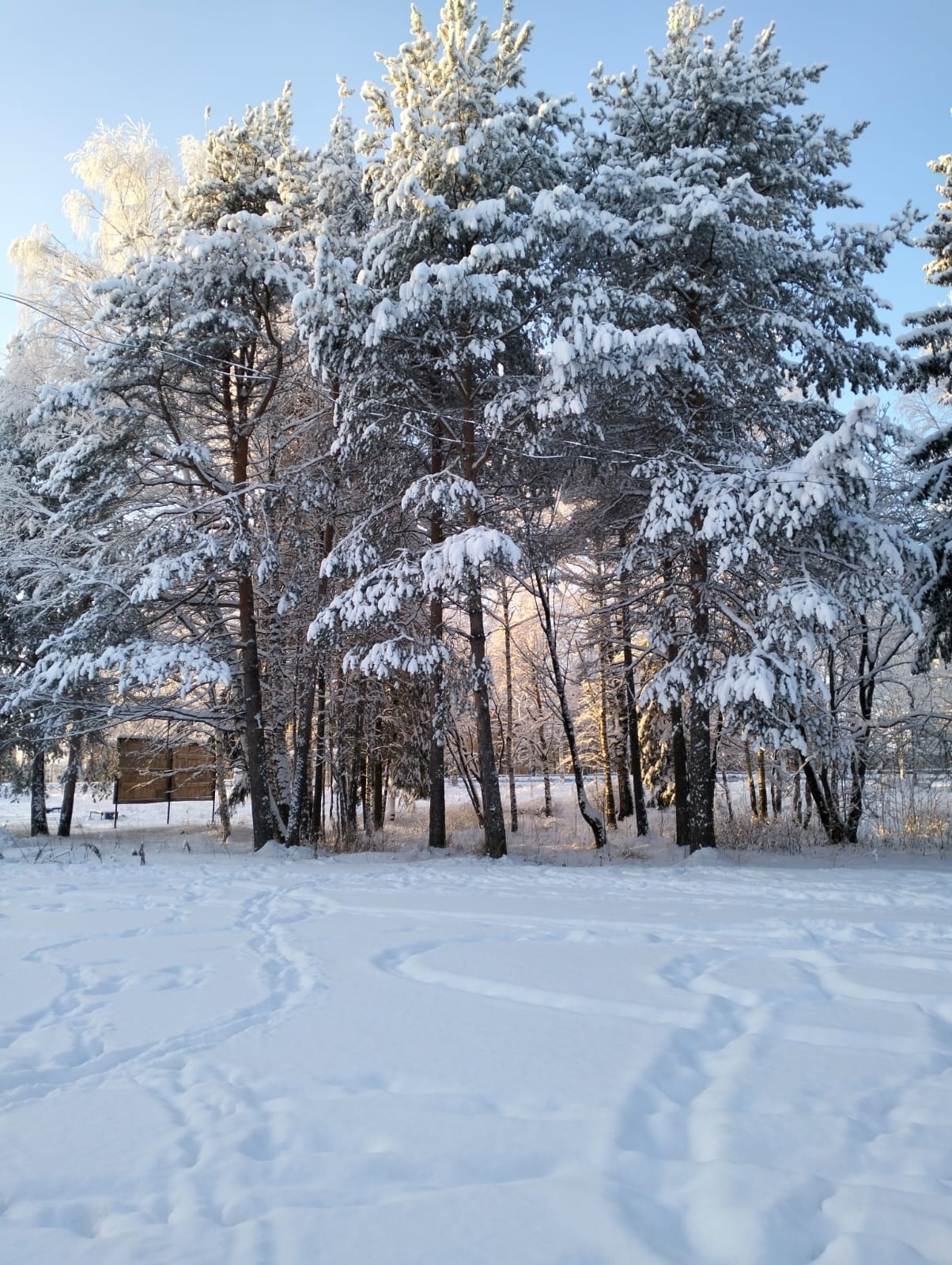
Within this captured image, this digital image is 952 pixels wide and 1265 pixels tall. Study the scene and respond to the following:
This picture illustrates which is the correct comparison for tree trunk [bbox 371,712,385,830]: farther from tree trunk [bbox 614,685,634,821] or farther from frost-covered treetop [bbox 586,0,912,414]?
frost-covered treetop [bbox 586,0,912,414]

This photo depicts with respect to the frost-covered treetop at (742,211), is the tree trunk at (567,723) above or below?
below

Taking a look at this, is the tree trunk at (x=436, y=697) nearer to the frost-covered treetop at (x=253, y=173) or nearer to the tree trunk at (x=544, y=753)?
the frost-covered treetop at (x=253, y=173)

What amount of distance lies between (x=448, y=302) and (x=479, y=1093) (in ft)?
29.7

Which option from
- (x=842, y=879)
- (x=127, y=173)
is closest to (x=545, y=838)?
(x=842, y=879)

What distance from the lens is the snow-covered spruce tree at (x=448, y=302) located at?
9.27 meters

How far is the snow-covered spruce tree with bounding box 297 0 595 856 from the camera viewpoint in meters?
9.27

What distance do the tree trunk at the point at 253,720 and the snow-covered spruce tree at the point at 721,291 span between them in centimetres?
648

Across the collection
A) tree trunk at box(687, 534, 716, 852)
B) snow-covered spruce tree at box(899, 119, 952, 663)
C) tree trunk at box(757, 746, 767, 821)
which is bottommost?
tree trunk at box(757, 746, 767, 821)

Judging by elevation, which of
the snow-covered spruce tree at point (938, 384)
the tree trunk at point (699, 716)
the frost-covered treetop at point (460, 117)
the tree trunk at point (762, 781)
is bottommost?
the tree trunk at point (762, 781)

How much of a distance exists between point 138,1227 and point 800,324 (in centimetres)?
1104

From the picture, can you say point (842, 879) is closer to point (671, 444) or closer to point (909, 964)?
A: point (909, 964)

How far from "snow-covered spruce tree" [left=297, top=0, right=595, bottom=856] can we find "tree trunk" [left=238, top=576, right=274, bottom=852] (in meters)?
2.43

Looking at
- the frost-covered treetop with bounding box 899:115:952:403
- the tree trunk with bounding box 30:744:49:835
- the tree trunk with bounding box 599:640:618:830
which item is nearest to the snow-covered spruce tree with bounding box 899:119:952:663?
the frost-covered treetop with bounding box 899:115:952:403

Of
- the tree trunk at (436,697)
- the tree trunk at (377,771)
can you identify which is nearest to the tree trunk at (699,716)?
the tree trunk at (436,697)
